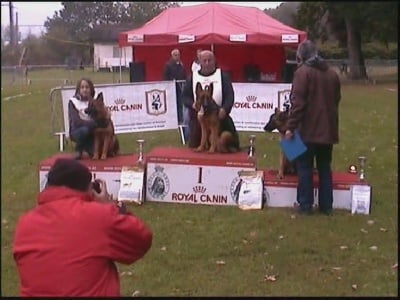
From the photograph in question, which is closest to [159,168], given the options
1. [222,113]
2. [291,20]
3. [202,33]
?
[222,113]

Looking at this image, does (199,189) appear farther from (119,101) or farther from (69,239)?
(69,239)

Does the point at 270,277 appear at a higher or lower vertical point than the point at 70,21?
lower

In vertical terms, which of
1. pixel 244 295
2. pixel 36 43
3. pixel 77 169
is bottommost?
pixel 244 295

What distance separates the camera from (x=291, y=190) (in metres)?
8.14

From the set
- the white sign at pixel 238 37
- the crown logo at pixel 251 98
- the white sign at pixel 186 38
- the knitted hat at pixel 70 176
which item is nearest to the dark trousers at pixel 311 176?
the knitted hat at pixel 70 176

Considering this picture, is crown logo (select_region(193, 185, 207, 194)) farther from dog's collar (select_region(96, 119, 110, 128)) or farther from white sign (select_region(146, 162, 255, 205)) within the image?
dog's collar (select_region(96, 119, 110, 128))

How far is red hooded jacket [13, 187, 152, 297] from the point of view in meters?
2.91

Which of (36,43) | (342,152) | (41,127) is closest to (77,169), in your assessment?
(36,43)

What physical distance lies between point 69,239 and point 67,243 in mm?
17

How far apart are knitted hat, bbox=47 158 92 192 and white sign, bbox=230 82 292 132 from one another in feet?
33.1

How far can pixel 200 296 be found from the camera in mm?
5359

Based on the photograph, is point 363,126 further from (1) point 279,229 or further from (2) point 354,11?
(2) point 354,11

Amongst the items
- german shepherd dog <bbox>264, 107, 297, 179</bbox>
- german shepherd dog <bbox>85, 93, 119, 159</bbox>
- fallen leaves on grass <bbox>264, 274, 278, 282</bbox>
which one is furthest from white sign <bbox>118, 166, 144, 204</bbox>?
fallen leaves on grass <bbox>264, 274, 278, 282</bbox>

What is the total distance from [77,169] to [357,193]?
5.30 metres
